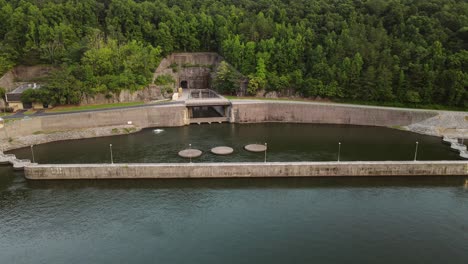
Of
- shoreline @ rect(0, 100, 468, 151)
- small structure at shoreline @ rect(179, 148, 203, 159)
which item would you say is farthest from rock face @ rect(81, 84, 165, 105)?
small structure at shoreline @ rect(179, 148, 203, 159)

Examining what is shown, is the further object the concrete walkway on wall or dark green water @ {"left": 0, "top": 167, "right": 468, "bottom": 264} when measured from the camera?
the concrete walkway on wall

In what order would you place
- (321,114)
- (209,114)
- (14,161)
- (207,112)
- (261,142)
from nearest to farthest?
(14,161) < (261,142) < (321,114) < (209,114) < (207,112)


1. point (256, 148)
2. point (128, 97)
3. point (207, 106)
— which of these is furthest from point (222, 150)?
point (128, 97)

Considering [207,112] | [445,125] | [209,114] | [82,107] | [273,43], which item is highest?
[273,43]

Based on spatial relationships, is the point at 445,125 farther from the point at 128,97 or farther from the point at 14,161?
the point at 14,161

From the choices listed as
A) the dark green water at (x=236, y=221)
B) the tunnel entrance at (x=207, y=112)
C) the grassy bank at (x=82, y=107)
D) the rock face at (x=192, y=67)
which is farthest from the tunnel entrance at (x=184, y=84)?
the dark green water at (x=236, y=221)

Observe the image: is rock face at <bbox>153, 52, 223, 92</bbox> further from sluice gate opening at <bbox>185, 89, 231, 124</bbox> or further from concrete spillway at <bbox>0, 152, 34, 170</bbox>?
concrete spillway at <bbox>0, 152, 34, 170</bbox>
